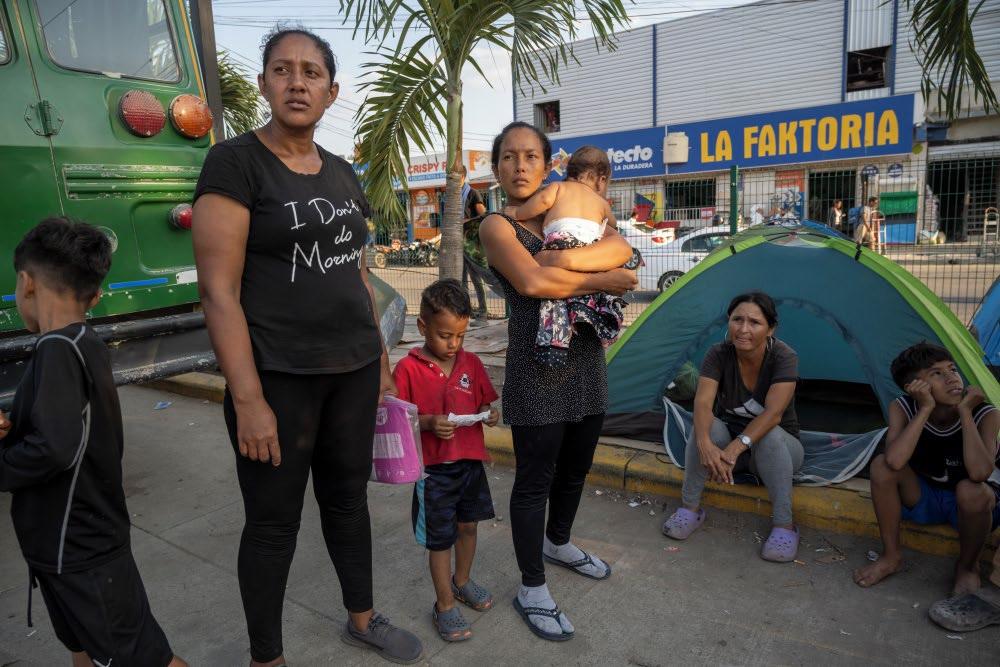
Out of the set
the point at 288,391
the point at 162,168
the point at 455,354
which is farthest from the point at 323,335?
the point at 162,168

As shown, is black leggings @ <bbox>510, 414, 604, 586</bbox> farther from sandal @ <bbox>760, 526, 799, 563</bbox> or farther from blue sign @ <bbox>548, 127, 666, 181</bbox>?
blue sign @ <bbox>548, 127, 666, 181</bbox>

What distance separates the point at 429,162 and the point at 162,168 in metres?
21.9

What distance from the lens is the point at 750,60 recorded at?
20.4 m

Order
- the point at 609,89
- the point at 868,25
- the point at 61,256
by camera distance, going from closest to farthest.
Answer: the point at 61,256
the point at 868,25
the point at 609,89

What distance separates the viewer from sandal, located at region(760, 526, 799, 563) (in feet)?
9.75

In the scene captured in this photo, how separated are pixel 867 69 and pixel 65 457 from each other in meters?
22.7

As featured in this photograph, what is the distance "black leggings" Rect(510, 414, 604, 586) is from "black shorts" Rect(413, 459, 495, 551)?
0.51ft

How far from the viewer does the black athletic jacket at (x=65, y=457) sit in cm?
171

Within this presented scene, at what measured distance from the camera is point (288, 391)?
193cm

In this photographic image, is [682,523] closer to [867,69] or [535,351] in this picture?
[535,351]

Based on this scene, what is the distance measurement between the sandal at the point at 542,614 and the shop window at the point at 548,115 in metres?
23.8

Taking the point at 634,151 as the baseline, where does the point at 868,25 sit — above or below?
above

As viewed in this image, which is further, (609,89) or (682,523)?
(609,89)

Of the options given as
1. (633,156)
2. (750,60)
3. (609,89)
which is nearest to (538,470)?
(633,156)
